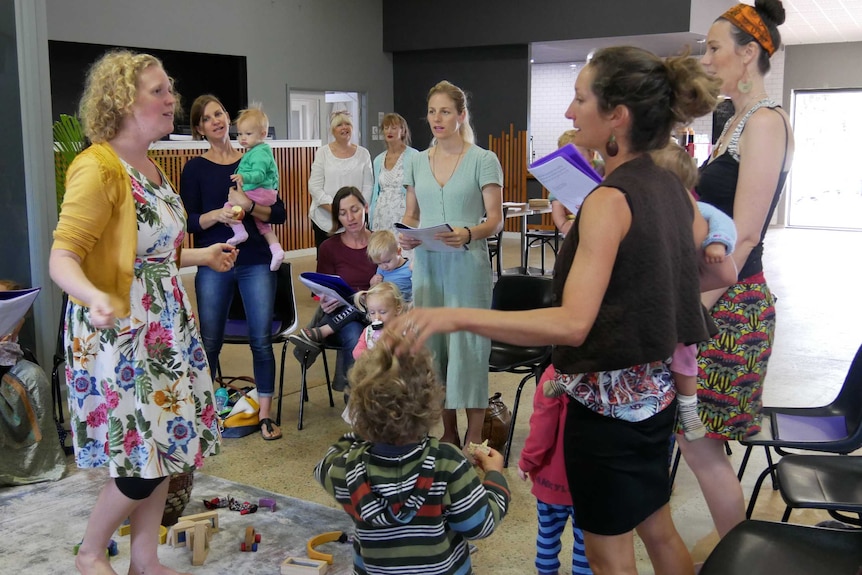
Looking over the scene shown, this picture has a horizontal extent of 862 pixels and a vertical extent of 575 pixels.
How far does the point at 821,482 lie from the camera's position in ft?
7.95

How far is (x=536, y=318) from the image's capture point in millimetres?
1619

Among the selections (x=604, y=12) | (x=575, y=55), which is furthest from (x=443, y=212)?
(x=575, y=55)

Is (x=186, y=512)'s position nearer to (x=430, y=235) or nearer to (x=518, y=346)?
(x=430, y=235)

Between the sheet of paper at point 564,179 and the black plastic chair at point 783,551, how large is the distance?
2.94ft

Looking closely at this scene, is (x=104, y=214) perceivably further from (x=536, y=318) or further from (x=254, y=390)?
(x=254, y=390)

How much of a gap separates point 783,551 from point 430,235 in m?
A: 1.97

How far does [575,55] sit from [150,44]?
7.44 m

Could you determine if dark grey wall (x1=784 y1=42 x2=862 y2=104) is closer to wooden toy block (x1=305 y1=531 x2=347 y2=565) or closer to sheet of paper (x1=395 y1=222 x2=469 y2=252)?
sheet of paper (x1=395 y1=222 x2=469 y2=252)

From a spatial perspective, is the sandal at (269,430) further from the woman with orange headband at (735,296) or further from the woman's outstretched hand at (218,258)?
the woman with orange headband at (735,296)

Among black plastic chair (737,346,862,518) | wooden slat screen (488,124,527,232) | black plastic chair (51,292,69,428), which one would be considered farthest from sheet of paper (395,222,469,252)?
wooden slat screen (488,124,527,232)

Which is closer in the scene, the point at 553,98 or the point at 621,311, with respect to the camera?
the point at 621,311

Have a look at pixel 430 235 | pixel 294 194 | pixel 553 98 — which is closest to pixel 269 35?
pixel 294 194

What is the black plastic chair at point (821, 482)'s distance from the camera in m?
2.27

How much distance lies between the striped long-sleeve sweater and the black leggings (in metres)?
0.76
